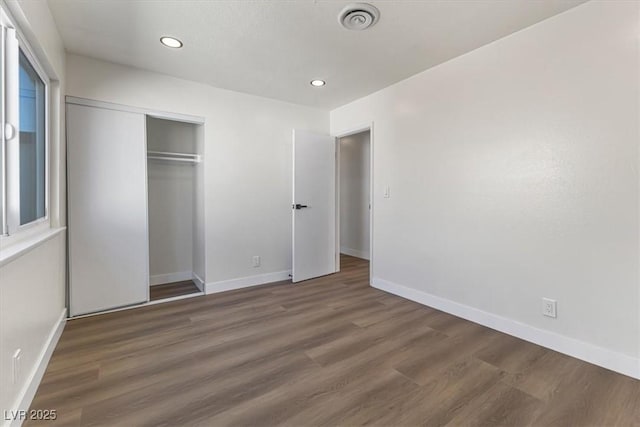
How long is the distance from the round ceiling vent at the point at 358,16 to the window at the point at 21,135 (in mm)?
1842

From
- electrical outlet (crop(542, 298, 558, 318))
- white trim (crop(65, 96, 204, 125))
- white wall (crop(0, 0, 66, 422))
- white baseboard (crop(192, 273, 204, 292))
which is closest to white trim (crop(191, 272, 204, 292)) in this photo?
white baseboard (crop(192, 273, 204, 292))

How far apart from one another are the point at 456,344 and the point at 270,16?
108 inches

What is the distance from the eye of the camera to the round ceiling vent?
1938 millimetres

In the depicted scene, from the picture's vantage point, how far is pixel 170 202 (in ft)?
12.5

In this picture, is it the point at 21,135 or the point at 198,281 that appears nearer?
the point at 21,135

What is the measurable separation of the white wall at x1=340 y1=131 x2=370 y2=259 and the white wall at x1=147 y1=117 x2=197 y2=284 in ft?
9.58

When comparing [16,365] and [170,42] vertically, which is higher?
[170,42]

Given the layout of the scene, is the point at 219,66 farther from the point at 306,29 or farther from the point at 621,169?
→ the point at 621,169

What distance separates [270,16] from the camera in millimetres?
2051

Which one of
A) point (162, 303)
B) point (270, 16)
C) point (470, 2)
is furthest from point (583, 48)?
point (162, 303)

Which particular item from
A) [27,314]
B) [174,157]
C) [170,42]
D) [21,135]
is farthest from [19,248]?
[174,157]

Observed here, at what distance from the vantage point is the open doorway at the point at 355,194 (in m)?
5.45

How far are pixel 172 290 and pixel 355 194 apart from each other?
11.6ft

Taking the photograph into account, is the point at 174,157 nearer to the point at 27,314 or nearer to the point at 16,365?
the point at 27,314
